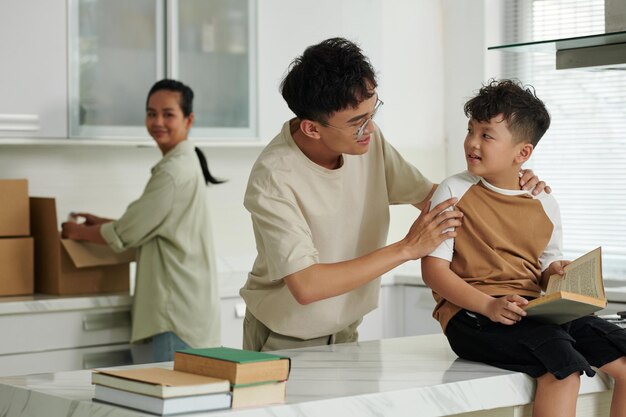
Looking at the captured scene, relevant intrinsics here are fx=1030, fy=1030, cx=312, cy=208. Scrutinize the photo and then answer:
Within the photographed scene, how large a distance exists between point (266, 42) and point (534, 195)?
6.81 feet

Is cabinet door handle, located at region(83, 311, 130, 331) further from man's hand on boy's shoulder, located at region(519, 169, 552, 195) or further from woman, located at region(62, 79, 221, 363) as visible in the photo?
man's hand on boy's shoulder, located at region(519, 169, 552, 195)

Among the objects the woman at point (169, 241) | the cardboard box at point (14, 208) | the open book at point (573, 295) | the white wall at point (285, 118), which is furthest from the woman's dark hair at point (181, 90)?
the open book at point (573, 295)

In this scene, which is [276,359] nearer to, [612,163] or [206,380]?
[206,380]

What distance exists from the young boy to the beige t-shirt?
26 cm

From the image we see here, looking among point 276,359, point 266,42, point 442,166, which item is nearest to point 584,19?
point 442,166

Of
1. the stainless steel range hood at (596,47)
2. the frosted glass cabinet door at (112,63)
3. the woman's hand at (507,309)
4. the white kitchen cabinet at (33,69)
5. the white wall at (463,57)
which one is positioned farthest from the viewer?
the white wall at (463,57)

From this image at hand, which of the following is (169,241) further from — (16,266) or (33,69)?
(33,69)

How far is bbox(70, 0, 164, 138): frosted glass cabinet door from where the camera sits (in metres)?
3.64

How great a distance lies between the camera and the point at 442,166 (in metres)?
4.84

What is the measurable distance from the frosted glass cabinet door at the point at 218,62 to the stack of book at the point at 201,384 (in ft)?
7.49

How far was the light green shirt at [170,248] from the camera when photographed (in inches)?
138

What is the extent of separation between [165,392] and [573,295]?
0.79 meters

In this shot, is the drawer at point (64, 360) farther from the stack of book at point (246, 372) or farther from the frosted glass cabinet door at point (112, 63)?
the stack of book at point (246, 372)

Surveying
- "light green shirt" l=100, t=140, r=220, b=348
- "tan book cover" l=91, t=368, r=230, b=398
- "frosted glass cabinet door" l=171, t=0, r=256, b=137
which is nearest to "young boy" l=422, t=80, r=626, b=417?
"tan book cover" l=91, t=368, r=230, b=398
